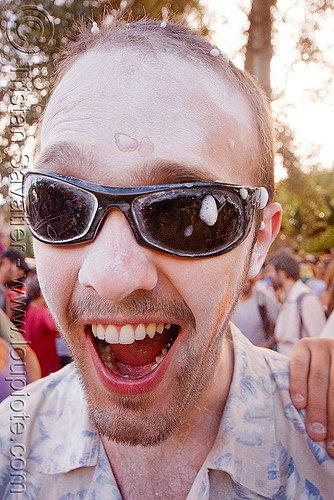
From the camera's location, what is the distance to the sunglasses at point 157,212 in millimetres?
1087

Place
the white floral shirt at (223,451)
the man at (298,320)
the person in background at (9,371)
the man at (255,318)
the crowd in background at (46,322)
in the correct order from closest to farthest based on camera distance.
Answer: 1. the white floral shirt at (223,451)
2. the person in background at (9,371)
3. the crowd in background at (46,322)
4. the man at (298,320)
5. the man at (255,318)

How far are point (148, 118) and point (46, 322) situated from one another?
2.82 meters

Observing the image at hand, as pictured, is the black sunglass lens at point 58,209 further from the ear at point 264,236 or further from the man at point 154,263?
the ear at point 264,236

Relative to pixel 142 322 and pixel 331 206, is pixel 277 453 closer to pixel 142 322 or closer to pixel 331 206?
pixel 142 322

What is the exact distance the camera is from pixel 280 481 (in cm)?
127

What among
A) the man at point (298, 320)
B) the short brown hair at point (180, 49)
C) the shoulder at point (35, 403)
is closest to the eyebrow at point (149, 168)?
the short brown hair at point (180, 49)

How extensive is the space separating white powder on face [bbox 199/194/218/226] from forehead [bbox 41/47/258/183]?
9 cm

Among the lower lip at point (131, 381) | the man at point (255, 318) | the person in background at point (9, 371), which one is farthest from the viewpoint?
the man at point (255, 318)

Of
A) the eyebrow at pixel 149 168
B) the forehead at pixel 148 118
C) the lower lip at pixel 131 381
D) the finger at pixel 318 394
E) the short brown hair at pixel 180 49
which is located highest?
the short brown hair at pixel 180 49

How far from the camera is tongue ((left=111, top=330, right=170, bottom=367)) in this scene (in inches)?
51.8

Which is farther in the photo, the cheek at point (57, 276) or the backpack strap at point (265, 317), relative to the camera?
the backpack strap at point (265, 317)

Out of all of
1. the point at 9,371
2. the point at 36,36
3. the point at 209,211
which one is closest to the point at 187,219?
the point at 209,211

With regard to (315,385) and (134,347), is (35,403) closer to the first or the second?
(134,347)

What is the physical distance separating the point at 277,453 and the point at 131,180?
3.83ft
